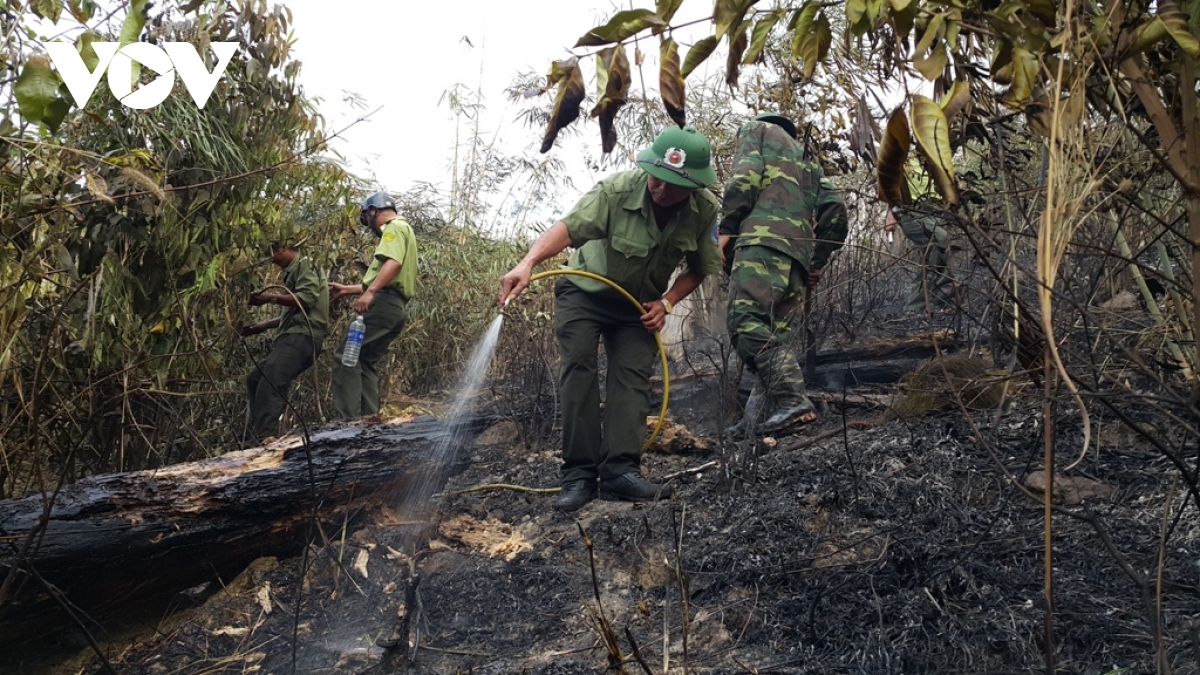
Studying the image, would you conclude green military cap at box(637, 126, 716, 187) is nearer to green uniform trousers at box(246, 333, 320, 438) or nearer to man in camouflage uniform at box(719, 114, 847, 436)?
man in camouflage uniform at box(719, 114, 847, 436)

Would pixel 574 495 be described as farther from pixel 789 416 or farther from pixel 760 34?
pixel 760 34

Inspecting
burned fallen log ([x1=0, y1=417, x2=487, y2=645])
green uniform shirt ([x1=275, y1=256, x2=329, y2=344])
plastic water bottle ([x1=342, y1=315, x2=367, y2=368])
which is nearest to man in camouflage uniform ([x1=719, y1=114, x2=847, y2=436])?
burned fallen log ([x1=0, y1=417, x2=487, y2=645])

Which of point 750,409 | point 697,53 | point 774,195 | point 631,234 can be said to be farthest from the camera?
point 774,195

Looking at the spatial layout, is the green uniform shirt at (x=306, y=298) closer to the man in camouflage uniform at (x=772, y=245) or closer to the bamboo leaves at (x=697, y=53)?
the man in camouflage uniform at (x=772, y=245)

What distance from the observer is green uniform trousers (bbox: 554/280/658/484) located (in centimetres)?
422

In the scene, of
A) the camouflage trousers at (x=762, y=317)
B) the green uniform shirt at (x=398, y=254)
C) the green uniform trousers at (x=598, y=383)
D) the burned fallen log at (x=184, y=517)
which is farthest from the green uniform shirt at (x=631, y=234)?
the green uniform shirt at (x=398, y=254)

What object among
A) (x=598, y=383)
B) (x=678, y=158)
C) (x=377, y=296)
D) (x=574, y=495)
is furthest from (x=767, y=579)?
(x=377, y=296)

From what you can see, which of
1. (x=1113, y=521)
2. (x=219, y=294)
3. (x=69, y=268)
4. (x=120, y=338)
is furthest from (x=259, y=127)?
(x=1113, y=521)

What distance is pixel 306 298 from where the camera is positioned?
21.1ft

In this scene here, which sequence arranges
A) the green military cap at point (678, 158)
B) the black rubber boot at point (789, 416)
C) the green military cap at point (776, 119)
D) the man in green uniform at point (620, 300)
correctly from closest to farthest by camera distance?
the green military cap at point (678, 158) < the man in green uniform at point (620, 300) < the black rubber boot at point (789, 416) < the green military cap at point (776, 119)

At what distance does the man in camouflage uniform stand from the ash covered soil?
1.38 feet

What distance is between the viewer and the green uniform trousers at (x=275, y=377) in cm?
630

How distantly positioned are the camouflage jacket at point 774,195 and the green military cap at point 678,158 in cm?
106

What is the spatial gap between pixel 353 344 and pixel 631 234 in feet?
10.3
